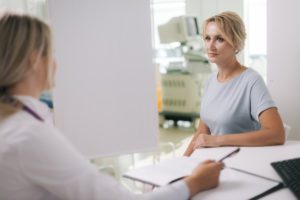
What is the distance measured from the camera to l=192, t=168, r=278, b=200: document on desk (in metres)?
0.95

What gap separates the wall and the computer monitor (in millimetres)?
2277

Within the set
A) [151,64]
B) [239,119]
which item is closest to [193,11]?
[151,64]

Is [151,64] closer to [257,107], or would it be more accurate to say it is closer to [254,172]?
[257,107]

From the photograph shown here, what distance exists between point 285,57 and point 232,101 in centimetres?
55

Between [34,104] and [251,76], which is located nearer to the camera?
[34,104]

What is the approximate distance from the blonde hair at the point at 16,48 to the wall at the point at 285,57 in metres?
1.53

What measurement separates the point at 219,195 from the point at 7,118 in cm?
57

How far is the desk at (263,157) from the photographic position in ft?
3.76

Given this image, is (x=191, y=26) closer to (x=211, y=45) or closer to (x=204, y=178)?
(x=211, y=45)

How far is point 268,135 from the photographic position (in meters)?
1.44

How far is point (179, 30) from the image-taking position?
4254 millimetres

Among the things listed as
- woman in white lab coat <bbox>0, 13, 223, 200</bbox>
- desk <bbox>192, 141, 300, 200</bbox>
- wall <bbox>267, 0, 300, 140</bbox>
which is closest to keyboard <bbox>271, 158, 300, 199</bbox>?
desk <bbox>192, 141, 300, 200</bbox>

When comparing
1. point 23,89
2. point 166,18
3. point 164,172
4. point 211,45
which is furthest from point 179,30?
point 23,89

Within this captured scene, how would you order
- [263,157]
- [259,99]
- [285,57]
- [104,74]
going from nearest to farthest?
1. [263,157]
2. [259,99]
3. [285,57]
4. [104,74]
